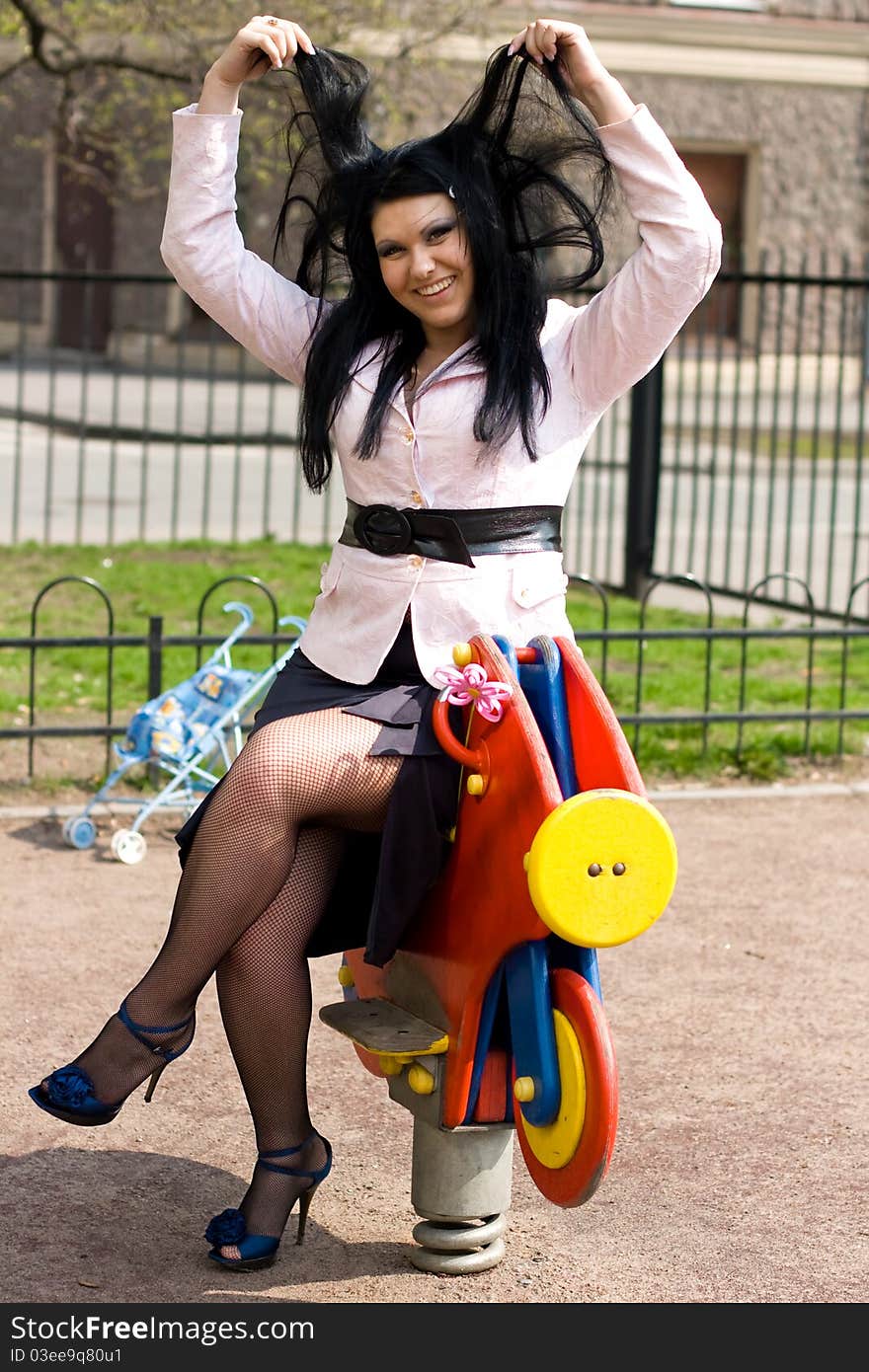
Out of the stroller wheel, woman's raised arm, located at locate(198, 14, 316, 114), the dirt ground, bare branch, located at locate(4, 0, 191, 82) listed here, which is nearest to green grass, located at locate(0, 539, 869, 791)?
the stroller wheel

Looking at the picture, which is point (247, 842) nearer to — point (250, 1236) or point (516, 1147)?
point (250, 1236)

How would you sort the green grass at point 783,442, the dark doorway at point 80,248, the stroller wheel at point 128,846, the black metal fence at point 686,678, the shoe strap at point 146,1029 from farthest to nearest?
the dark doorway at point 80,248 → the green grass at point 783,442 → the black metal fence at point 686,678 → the stroller wheel at point 128,846 → the shoe strap at point 146,1029

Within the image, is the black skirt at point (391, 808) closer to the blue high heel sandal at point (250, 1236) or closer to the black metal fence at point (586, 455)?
the blue high heel sandal at point (250, 1236)

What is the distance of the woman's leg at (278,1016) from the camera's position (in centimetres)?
308

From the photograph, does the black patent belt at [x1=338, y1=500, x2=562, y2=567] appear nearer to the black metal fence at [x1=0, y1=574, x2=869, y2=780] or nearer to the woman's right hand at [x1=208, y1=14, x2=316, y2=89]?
the woman's right hand at [x1=208, y1=14, x2=316, y2=89]

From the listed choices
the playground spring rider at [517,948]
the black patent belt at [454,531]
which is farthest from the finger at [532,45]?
the playground spring rider at [517,948]

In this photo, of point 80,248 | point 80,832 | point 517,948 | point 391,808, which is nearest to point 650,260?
point 391,808

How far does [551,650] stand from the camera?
120 inches

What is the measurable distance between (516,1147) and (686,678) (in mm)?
4415

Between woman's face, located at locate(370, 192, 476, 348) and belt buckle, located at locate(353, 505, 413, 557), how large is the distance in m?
0.33

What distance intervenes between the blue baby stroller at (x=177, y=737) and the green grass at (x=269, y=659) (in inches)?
21.6

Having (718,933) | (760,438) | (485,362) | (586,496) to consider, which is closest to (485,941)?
(485,362)

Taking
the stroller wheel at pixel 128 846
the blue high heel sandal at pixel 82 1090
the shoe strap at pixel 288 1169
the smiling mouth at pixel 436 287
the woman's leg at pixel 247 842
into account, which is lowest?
the shoe strap at pixel 288 1169

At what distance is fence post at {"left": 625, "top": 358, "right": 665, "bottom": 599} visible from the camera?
980 cm
